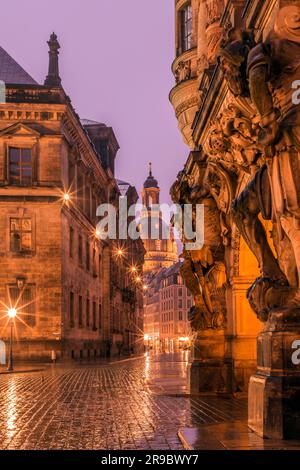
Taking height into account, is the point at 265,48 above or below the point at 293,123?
above

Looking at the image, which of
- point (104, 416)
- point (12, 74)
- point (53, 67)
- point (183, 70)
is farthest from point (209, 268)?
point (12, 74)

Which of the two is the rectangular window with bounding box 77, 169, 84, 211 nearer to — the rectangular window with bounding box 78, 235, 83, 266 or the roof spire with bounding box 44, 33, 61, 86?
the rectangular window with bounding box 78, 235, 83, 266

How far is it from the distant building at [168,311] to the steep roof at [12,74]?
8801cm

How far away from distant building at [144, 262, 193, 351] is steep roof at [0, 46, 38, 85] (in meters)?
88.0

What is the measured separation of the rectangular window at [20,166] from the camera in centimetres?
4034

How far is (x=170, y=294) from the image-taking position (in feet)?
488

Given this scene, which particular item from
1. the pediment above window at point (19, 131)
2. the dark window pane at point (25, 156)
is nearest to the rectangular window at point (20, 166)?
the dark window pane at point (25, 156)

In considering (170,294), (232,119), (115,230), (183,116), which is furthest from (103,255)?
(170,294)

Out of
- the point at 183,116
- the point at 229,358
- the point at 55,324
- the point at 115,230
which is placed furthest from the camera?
the point at 115,230

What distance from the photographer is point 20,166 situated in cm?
4053

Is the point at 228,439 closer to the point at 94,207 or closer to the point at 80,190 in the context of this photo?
the point at 80,190

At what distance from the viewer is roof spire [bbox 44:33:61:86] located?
42.5 m
